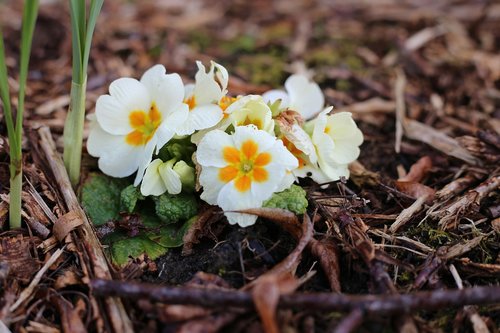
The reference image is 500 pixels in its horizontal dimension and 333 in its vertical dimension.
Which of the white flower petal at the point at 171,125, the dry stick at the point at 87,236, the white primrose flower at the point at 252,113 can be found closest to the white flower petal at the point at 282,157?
the white primrose flower at the point at 252,113

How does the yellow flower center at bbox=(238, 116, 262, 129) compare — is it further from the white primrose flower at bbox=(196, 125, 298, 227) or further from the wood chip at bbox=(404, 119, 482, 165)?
the wood chip at bbox=(404, 119, 482, 165)

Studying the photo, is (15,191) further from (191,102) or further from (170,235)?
(191,102)

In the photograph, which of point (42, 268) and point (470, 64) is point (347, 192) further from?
point (470, 64)

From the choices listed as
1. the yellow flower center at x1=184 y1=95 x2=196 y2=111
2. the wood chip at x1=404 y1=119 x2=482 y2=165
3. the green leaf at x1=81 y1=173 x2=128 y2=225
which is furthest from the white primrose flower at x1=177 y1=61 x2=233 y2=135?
the wood chip at x1=404 y1=119 x2=482 y2=165

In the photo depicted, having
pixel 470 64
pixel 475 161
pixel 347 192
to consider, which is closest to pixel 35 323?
pixel 347 192

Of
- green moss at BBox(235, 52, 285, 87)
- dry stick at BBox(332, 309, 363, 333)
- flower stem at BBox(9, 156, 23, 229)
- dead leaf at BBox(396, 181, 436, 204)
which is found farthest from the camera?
green moss at BBox(235, 52, 285, 87)

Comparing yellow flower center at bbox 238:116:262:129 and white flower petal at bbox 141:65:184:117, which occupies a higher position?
white flower petal at bbox 141:65:184:117

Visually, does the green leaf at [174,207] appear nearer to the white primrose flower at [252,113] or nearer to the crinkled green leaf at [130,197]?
the crinkled green leaf at [130,197]

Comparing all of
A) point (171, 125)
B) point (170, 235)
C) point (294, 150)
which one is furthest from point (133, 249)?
point (294, 150)
